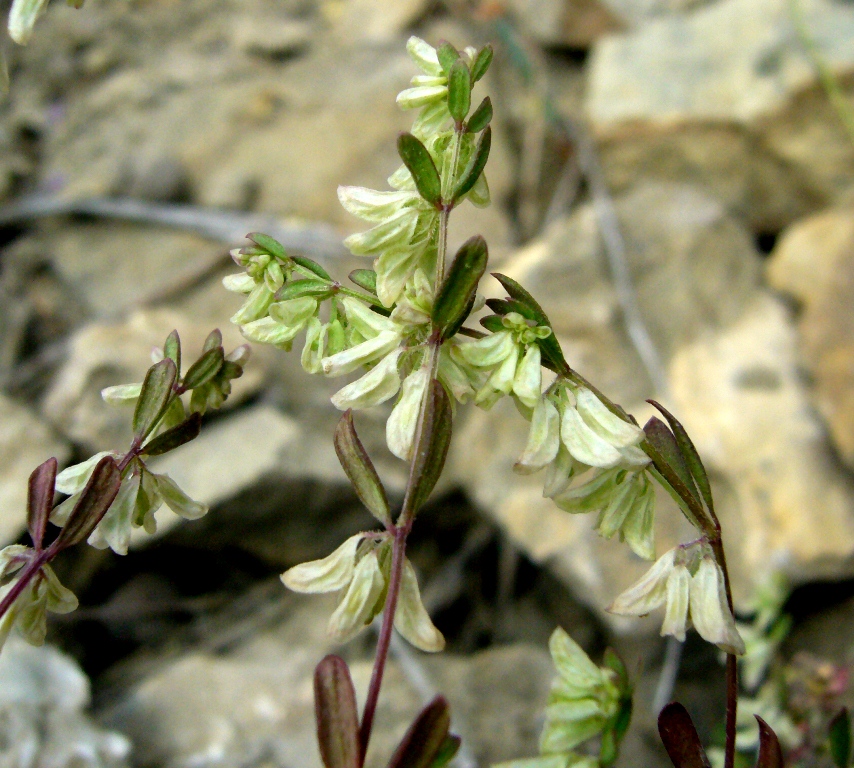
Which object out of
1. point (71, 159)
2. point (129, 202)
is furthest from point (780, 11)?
point (71, 159)

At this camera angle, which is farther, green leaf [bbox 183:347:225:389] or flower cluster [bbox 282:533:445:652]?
green leaf [bbox 183:347:225:389]

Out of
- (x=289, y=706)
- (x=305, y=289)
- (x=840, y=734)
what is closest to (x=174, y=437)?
(x=305, y=289)

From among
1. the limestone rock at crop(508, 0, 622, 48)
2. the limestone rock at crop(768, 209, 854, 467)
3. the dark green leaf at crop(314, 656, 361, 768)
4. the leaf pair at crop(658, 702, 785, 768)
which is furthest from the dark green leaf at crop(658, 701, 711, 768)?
the limestone rock at crop(508, 0, 622, 48)

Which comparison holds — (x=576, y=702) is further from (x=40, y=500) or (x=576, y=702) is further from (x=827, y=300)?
(x=827, y=300)

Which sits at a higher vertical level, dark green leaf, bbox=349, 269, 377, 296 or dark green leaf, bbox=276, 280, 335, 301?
dark green leaf, bbox=276, 280, 335, 301

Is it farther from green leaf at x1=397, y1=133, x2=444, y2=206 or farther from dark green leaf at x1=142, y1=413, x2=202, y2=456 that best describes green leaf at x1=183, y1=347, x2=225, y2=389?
green leaf at x1=397, y1=133, x2=444, y2=206

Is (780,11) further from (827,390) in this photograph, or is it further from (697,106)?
(827,390)

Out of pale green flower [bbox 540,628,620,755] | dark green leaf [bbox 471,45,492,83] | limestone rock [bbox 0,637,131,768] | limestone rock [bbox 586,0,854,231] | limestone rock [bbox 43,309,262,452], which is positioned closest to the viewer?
dark green leaf [bbox 471,45,492,83]

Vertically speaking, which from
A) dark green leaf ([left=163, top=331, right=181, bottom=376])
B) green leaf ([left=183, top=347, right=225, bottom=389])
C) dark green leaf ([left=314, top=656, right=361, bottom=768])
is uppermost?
dark green leaf ([left=163, top=331, right=181, bottom=376])
